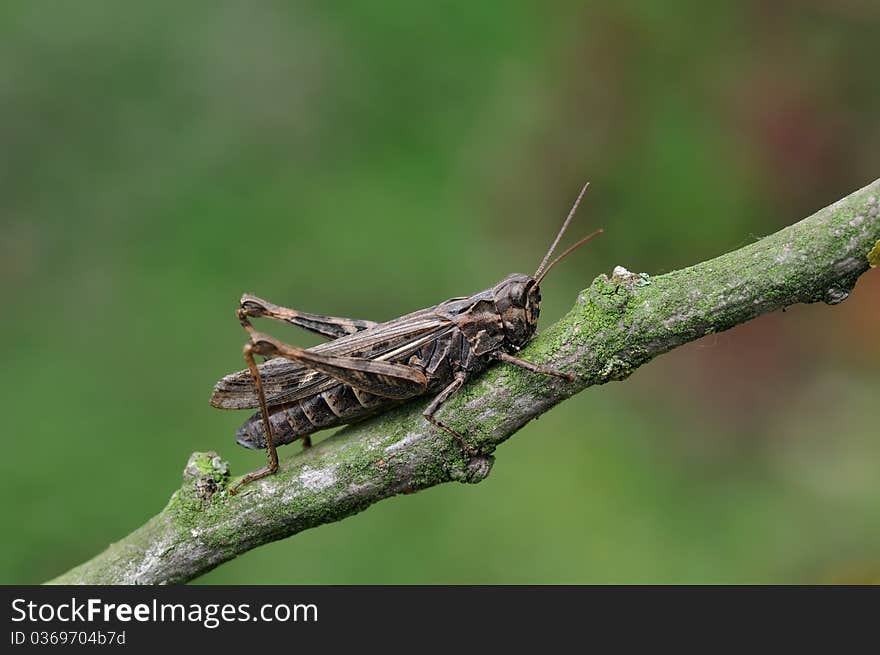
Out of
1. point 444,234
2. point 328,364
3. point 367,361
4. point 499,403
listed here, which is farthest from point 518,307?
point 444,234

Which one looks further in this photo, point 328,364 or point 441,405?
point 328,364

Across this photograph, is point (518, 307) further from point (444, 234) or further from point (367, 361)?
point (444, 234)

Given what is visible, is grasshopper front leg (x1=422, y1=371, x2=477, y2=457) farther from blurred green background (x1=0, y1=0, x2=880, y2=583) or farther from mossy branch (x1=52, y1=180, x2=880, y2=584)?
blurred green background (x1=0, y1=0, x2=880, y2=583)

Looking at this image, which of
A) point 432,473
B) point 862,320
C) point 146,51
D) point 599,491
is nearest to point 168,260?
point 146,51

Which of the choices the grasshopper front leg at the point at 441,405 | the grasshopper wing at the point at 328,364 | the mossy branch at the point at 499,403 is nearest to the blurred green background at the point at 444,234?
the grasshopper wing at the point at 328,364

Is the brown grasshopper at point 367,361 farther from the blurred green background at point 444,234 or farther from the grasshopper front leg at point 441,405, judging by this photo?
the blurred green background at point 444,234

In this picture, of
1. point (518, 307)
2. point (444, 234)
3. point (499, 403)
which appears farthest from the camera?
point (444, 234)

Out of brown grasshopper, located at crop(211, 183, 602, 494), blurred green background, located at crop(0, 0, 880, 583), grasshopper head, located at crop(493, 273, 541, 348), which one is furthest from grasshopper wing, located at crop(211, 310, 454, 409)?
blurred green background, located at crop(0, 0, 880, 583)
